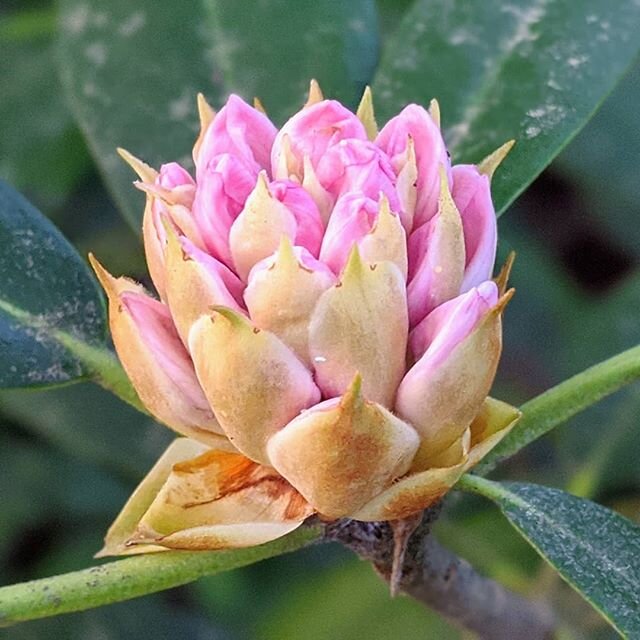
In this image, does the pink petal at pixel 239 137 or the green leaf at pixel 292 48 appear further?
the green leaf at pixel 292 48

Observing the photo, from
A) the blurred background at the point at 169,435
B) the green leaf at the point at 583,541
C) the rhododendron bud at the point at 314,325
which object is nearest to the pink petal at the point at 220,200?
the rhododendron bud at the point at 314,325

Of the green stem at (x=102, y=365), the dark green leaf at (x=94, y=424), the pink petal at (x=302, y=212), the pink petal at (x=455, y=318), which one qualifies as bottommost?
the dark green leaf at (x=94, y=424)

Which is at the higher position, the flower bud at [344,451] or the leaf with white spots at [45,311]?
the flower bud at [344,451]

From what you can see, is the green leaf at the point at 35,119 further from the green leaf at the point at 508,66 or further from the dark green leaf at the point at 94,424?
the green leaf at the point at 508,66

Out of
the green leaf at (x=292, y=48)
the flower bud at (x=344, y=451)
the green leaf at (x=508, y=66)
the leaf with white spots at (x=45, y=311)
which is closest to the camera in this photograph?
the flower bud at (x=344, y=451)

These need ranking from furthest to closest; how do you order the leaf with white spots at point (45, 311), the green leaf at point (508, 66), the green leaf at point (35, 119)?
the green leaf at point (35, 119)
the green leaf at point (508, 66)
the leaf with white spots at point (45, 311)

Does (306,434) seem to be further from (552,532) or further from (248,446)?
(552,532)

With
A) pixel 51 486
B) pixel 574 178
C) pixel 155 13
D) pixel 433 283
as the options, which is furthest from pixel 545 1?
pixel 51 486
